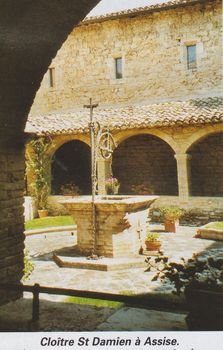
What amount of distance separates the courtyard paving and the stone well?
2.24 feet

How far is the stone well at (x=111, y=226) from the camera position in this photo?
294 inches

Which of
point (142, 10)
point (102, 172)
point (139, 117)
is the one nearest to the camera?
point (139, 117)

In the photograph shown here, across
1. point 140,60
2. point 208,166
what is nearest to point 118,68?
point 140,60

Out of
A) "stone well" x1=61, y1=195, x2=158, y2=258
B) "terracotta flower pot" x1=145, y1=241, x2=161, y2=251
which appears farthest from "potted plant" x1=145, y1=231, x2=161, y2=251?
"stone well" x1=61, y1=195, x2=158, y2=258

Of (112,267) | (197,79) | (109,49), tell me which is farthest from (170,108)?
(112,267)

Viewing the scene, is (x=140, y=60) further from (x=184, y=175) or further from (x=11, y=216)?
(x=11, y=216)

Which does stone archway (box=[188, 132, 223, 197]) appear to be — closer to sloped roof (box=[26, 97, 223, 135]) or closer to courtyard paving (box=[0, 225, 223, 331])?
sloped roof (box=[26, 97, 223, 135])

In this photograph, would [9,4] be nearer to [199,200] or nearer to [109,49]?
[199,200]

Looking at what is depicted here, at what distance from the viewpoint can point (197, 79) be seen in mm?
15516

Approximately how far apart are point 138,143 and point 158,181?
6.30 feet

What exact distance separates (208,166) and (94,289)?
10998 mm

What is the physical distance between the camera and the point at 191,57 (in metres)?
15.6

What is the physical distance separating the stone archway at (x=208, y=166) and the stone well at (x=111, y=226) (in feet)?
27.6

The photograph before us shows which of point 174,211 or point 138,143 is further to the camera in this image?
point 138,143
